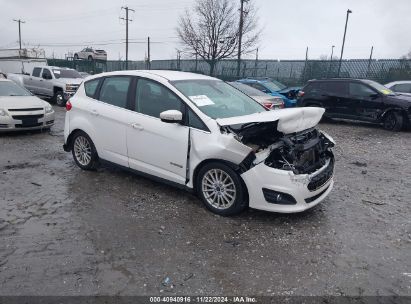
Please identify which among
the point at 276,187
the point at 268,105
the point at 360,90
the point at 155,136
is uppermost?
the point at 360,90

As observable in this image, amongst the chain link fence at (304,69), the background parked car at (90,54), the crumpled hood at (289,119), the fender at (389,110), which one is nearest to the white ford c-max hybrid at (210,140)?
the crumpled hood at (289,119)

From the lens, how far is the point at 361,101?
11492mm

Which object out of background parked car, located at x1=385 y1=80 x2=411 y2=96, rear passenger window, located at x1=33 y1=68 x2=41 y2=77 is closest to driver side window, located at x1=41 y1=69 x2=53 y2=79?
rear passenger window, located at x1=33 y1=68 x2=41 y2=77

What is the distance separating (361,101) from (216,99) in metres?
8.08

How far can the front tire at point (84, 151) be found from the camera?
5977 mm

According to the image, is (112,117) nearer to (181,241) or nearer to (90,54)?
(181,241)

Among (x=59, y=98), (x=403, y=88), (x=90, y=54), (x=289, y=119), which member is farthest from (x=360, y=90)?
(x=90, y=54)

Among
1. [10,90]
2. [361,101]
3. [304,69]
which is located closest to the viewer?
[10,90]

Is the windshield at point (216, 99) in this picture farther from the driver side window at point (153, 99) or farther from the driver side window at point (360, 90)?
the driver side window at point (360, 90)

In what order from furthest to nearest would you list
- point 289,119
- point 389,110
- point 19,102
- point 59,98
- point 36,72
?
point 36,72 < point 59,98 < point 389,110 < point 19,102 < point 289,119

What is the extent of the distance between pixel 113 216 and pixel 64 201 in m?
0.94

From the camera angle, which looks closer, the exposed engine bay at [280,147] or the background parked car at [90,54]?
the exposed engine bay at [280,147]

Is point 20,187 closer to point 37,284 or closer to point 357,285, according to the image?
point 37,284

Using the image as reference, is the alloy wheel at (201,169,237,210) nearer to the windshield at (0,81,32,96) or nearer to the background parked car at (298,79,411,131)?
the windshield at (0,81,32,96)
